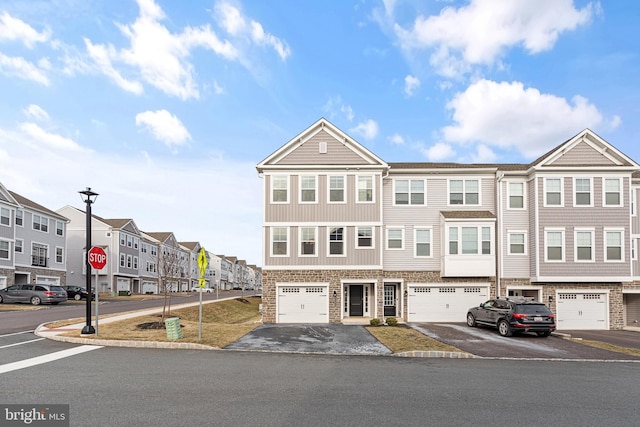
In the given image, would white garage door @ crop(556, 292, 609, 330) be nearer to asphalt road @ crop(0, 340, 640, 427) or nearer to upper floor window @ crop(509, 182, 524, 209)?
upper floor window @ crop(509, 182, 524, 209)

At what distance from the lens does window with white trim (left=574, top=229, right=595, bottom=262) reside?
88.3ft

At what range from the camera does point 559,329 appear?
2709 centimetres

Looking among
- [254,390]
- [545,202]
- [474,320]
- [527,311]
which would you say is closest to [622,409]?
[254,390]

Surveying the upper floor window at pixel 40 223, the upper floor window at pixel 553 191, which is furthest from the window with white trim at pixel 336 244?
the upper floor window at pixel 40 223

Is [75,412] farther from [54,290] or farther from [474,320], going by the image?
[54,290]

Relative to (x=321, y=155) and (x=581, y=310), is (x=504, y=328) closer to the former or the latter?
(x=581, y=310)

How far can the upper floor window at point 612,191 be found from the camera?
88.6 ft

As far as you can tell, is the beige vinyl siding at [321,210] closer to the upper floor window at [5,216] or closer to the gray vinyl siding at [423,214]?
the gray vinyl siding at [423,214]

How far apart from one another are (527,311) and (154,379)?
16.6 meters

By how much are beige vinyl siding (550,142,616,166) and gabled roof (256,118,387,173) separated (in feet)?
33.7

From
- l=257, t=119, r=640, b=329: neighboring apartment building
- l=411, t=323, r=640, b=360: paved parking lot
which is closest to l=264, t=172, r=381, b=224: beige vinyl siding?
l=257, t=119, r=640, b=329: neighboring apartment building

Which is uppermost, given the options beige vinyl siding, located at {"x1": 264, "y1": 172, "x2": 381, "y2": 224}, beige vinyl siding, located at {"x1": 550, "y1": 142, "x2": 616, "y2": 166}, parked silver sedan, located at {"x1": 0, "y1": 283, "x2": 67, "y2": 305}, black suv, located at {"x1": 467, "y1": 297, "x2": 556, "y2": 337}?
beige vinyl siding, located at {"x1": 550, "y1": 142, "x2": 616, "y2": 166}

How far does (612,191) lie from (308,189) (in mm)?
16925

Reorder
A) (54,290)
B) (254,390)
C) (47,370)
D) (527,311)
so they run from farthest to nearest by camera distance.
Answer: (54,290), (527,311), (47,370), (254,390)
